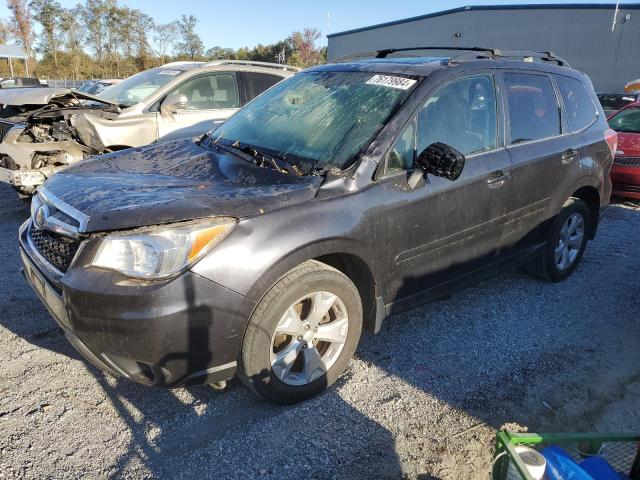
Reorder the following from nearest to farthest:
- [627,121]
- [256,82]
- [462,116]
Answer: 1. [462,116]
2. [256,82]
3. [627,121]

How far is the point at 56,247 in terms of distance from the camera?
254 centimetres

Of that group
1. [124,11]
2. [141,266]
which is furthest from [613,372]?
[124,11]

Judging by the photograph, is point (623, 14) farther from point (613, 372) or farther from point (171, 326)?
point (171, 326)

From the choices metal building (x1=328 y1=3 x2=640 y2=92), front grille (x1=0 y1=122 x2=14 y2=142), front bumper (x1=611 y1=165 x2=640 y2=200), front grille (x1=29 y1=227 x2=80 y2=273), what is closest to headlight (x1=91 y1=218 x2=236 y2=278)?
front grille (x1=29 y1=227 x2=80 y2=273)

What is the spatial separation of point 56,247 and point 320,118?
69.0 inches

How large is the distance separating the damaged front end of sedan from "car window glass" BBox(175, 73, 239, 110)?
2.98 ft

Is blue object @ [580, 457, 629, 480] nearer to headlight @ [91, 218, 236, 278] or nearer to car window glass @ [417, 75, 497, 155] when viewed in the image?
headlight @ [91, 218, 236, 278]

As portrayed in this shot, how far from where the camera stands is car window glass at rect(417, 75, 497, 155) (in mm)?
3143

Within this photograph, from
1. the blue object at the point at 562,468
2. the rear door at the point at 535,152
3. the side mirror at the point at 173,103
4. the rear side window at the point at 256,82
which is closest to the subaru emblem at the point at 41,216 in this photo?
the blue object at the point at 562,468

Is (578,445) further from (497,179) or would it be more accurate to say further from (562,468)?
(497,179)

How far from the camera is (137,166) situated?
320cm

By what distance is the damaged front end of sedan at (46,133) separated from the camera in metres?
5.40

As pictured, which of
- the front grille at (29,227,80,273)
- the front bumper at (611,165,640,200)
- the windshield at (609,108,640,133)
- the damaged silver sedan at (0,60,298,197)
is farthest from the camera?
the windshield at (609,108,640,133)

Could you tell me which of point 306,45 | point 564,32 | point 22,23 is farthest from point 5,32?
point 564,32
